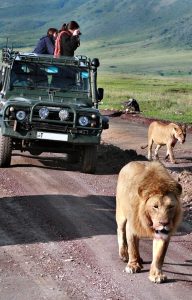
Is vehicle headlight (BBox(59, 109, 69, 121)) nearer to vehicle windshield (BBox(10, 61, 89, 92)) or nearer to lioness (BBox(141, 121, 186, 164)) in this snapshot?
vehicle windshield (BBox(10, 61, 89, 92))

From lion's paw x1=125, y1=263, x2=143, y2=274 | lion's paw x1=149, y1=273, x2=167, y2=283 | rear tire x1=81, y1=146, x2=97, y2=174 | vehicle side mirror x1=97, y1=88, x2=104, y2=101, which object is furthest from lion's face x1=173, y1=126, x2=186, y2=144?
lion's paw x1=149, y1=273, x2=167, y2=283

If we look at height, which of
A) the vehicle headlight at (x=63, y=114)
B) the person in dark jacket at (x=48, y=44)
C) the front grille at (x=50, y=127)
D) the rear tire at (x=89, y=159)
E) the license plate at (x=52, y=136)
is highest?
the person in dark jacket at (x=48, y=44)

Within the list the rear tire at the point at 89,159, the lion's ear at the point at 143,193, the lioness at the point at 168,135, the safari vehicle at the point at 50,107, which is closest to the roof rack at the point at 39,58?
the safari vehicle at the point at 50,107

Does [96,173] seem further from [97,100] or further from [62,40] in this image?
[62,40]

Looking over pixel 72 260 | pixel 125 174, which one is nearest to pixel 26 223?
pixel 72 260

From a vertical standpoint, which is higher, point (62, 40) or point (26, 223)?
point (62, 40)

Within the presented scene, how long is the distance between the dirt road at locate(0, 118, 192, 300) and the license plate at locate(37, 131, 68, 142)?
607 mm

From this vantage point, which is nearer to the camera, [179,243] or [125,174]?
[125,174]

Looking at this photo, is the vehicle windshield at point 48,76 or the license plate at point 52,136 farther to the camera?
the vehicle windshield at point 48,76

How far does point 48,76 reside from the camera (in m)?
12.4

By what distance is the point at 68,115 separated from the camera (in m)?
11.6

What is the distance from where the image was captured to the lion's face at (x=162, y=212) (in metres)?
5.26

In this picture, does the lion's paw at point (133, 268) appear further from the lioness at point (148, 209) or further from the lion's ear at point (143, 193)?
the lion's ear at point (143, 193)

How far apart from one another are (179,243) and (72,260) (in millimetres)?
1456
